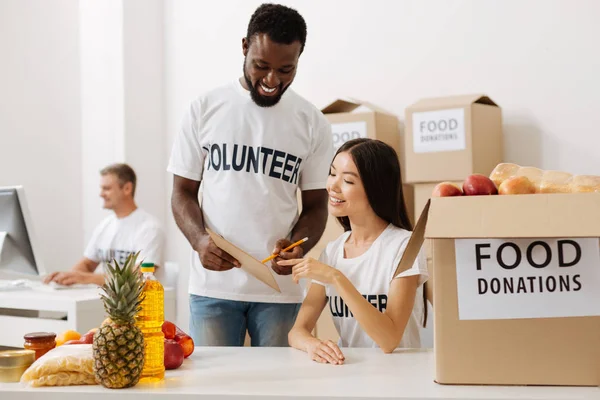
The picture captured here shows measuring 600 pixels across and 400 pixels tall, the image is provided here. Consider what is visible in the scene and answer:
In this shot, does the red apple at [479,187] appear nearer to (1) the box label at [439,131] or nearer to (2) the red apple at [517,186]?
(2) the red apple at [517,186]

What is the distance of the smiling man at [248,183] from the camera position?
1.96 metres

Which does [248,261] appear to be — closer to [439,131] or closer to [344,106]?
[439,131]

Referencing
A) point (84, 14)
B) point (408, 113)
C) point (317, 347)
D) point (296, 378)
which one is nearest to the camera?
point (296, 378)

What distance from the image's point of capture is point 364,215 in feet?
6.24

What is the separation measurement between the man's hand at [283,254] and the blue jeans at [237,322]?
0.14m

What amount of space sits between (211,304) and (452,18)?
235cm

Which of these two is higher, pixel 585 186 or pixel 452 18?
pixel 452 18

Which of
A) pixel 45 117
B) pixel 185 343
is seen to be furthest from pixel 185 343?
pixel 45 117

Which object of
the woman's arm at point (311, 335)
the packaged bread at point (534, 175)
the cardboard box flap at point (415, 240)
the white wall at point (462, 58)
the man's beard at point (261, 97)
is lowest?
the woman's arm at point (311, 335)

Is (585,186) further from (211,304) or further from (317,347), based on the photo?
(211,304)

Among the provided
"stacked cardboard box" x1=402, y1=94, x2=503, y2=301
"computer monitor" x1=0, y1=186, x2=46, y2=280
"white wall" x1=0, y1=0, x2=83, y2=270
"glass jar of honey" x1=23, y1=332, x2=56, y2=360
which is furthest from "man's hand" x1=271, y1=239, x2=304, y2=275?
"white wall" x1=0, y1=0, x2=83, y2=270

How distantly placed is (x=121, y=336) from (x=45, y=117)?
337 centimetres

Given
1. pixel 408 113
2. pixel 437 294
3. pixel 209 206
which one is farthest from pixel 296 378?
pixel 408 113

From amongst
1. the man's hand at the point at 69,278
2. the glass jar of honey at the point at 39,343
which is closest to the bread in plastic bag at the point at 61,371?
the glass jar of honey at the point at 39,343
